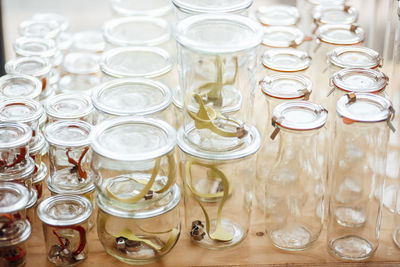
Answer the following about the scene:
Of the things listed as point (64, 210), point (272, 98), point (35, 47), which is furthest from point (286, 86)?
point (35, 47)

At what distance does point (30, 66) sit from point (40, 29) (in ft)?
0.63

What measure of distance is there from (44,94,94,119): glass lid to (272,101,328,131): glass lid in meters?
0.30

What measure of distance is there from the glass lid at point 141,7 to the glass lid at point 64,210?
0.52 m

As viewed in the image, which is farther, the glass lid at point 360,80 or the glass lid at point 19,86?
the glass lid at point 19,86

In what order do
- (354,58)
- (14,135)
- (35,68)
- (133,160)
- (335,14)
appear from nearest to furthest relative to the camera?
1. (133,160)
2. (14,135)
3. (354,58)
4. (35,68)
5. (335,14)

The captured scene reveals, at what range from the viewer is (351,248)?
3.18ft

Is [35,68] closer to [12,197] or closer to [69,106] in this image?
[69,106]

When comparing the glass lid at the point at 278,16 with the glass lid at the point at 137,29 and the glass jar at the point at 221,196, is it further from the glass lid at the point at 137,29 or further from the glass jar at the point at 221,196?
the glass jar at the point at 221,196

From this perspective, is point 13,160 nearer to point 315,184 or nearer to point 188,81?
point 188,81

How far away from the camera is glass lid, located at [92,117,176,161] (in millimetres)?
865

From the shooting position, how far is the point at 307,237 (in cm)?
99

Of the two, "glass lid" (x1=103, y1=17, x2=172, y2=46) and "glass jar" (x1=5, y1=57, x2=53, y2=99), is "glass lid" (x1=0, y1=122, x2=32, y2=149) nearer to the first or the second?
"glass jar" (x1=5, y1=57, x2=53, y2=99)

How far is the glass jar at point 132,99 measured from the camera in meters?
0.98

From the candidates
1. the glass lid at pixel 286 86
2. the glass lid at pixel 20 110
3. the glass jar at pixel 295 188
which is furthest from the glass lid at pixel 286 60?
the glass lid at pixel 20 110
